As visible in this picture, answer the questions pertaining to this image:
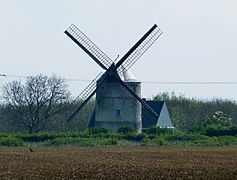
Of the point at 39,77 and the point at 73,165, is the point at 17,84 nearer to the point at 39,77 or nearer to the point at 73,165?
the point at 39,77

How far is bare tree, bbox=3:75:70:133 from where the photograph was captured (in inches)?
3497

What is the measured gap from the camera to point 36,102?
3531 inches

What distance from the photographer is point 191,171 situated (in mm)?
34875

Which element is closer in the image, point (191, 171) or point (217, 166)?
point (191, 171)

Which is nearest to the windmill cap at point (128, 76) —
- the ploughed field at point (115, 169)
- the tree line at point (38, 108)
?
the tree line at point (38, 108)

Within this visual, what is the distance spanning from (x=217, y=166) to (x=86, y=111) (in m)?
71.1

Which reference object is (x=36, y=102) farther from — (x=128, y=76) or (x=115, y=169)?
(x=115, y=169)

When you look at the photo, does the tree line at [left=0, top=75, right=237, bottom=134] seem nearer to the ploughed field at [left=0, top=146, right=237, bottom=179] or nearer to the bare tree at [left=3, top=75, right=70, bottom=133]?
the bare tree at [left=3, top=75, right=70, bottom=133]

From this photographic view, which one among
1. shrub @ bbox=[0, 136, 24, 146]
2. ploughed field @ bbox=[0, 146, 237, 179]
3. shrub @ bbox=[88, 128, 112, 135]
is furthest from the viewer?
shrub @ bbox=[88, 128, 112, 135]

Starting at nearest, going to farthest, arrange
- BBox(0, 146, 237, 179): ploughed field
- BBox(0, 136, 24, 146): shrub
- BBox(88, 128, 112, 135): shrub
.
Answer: BBox(0, 146, 237, 179): ploughed field, BBox(0, 136, 24, 146): shrub, BBox(88, 128, 112, 135): shrub

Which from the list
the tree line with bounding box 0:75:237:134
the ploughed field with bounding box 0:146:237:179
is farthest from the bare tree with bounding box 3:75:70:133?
the ploughed field with bounding box 0:146:237:179

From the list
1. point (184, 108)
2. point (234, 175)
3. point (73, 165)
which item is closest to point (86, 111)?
point (184, 108)

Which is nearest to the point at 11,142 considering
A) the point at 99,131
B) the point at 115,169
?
the point at 99,131

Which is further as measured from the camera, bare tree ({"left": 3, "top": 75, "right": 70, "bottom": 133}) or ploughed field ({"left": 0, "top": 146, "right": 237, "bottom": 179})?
bare tree ({"left": 3, "top": 75, "right": 70, "bottom": 133})
